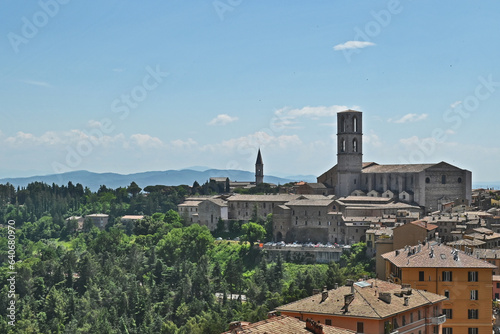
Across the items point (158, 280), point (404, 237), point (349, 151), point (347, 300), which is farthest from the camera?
point (349, 151)

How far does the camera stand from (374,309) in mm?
22234

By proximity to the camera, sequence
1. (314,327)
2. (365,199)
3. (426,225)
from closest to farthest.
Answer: (314,327), (426,225), (365,199)

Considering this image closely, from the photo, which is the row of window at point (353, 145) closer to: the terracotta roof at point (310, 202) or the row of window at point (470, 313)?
the terracotta roof at point (310, 202)

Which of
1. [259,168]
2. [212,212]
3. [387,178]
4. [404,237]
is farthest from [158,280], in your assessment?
[259,168]

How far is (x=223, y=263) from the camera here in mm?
65438

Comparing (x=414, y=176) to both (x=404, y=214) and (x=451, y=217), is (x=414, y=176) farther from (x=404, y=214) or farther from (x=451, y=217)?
(x=451, y=217)

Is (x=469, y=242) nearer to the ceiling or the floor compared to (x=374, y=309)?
nearer to the ceiling

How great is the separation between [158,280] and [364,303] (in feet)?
142

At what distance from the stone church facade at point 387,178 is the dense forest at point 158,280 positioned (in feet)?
36.9

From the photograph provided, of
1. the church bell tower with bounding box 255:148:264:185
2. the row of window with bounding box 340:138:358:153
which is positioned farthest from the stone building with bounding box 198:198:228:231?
the church bell tower with bounding box 255:148:264:185

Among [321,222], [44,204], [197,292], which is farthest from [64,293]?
[44,204]

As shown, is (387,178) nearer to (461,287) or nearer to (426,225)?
(426,225)

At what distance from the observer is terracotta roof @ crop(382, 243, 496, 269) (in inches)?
1158

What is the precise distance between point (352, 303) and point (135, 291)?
3585 cm
